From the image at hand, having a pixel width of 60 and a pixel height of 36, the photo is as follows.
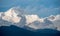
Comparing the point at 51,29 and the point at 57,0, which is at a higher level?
the point at 57,0

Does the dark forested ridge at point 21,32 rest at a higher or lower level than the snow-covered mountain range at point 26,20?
lower

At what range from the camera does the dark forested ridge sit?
7.03ft

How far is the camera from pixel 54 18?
2141 millimetres

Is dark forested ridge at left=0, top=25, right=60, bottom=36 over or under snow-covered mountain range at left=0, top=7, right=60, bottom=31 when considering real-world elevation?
under

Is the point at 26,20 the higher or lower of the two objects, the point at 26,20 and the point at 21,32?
the higher

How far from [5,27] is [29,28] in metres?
0.38

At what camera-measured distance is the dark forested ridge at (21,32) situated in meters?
2.14

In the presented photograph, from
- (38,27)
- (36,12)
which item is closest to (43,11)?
(36,12)

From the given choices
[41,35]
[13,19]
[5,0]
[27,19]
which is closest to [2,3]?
[5,0]

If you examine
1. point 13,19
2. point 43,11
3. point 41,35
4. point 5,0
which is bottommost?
point 41,35

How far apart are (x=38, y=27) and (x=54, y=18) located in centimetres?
28

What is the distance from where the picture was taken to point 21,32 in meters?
2.16

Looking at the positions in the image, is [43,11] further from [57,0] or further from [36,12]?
[57,0]

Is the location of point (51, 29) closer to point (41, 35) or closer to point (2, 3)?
point (41, 35)
